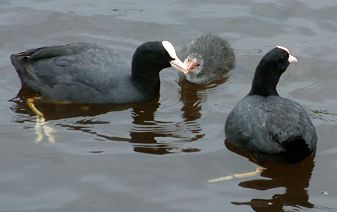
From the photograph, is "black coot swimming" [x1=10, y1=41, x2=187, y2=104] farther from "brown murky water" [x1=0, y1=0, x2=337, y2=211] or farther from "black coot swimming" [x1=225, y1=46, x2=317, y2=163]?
"black coot swimming" [x1=225, y1=46, x2=317, y2=163]

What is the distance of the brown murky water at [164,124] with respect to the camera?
5895mm

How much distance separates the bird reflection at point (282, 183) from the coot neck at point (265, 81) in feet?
2.10

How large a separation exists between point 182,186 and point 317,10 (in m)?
4.34

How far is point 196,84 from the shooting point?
823 cm

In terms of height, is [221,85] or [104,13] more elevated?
[104,13]

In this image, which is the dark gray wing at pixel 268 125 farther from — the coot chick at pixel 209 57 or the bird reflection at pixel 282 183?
the coot chick at pixel 209 57

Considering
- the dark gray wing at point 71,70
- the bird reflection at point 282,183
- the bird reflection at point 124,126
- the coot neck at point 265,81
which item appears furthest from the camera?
the dark gray wing at point 71,70

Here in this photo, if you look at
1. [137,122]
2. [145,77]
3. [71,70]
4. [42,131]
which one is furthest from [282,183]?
[71,70]

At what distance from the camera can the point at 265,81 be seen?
693 centimetres

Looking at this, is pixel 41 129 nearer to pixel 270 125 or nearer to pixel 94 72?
pixel 94 72

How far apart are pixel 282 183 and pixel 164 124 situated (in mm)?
1452

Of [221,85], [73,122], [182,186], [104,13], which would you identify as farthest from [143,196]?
[104,13]

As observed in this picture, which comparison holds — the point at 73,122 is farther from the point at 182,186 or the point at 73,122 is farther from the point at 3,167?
the point at 182,186

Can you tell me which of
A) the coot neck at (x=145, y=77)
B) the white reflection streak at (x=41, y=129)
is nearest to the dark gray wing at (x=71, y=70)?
the coot neck at (x=145, y=77)
